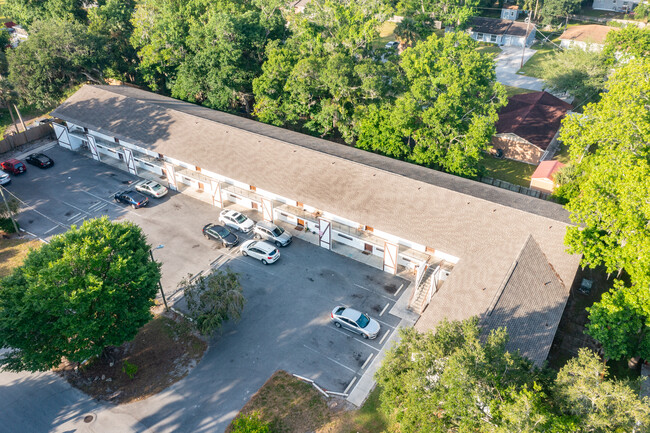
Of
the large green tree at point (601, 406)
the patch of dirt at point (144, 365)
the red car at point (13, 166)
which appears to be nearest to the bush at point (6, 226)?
the red car at point (13, 166)

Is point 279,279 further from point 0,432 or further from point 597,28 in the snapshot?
point 597,28

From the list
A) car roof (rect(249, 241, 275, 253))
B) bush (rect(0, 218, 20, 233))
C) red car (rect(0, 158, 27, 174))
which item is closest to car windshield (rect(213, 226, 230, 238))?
car roof (rect(249, 241, 275, 253))

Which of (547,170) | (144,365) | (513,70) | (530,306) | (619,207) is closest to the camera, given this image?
(619,207)

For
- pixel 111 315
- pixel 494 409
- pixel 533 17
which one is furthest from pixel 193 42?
pixel 533 17

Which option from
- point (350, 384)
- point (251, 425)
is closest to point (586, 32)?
point (350, 384)

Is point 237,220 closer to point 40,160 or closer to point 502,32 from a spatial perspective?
point 40,160

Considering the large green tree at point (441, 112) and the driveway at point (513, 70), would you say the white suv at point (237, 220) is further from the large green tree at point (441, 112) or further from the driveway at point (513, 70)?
the driveway at point (513, 70)
